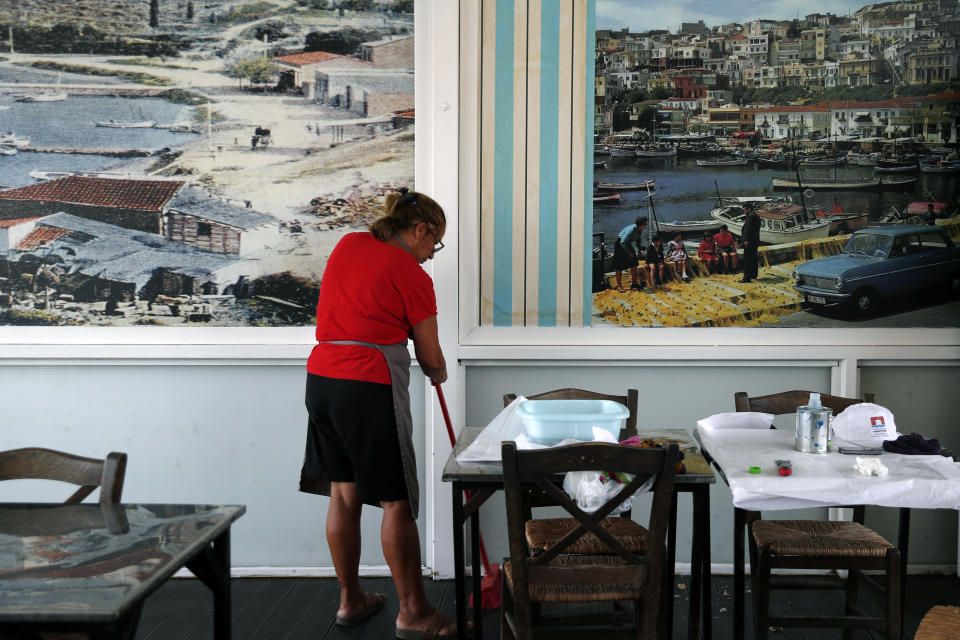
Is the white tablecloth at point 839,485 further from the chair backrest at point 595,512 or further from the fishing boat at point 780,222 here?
the fishing boat at point 780,222

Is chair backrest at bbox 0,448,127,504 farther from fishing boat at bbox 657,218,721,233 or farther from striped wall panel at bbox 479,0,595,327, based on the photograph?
fishing boat at bbox 657,218,721,233

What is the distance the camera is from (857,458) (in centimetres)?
256

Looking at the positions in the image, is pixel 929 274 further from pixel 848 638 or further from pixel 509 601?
pixel 509 601

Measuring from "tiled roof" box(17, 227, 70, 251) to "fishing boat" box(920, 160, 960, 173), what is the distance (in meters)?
3.95

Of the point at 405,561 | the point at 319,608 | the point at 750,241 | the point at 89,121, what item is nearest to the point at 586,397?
the point at 405,561

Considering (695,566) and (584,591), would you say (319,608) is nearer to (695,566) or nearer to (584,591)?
(584,591)

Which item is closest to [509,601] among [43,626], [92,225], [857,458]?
[857,458]

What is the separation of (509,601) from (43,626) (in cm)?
150

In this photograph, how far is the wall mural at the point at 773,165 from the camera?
3.83 metres

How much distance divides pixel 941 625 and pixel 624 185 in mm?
2349

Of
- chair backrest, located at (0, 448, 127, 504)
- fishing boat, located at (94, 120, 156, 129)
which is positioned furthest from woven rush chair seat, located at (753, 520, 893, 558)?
fishing boat, located at (94, 120, 156, 129)

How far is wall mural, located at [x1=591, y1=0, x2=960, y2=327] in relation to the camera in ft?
12.6

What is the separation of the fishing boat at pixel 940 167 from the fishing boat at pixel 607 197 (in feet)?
4.59

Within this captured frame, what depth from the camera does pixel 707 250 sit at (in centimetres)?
387
